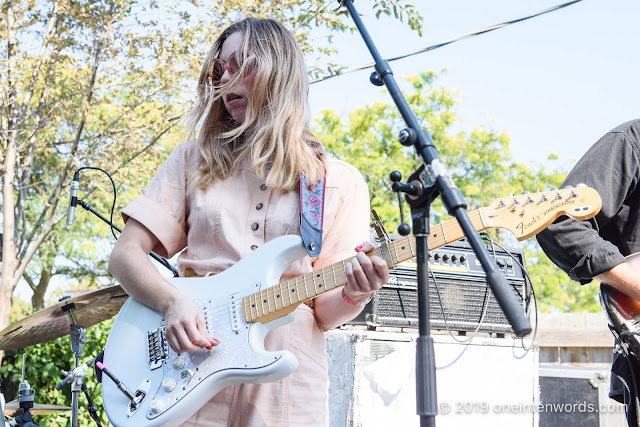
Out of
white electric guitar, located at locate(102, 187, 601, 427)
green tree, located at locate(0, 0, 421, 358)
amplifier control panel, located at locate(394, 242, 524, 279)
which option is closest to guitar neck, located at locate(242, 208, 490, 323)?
white electric guitar, located at locate(102, 187, 601, 427)

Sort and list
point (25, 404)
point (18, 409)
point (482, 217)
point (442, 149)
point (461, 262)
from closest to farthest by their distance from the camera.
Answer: point (482, 217) < point (25, 404) < point (18, 409) < point (461, 262) < point (442, 149)

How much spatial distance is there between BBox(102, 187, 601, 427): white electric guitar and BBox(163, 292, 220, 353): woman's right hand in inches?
1.7

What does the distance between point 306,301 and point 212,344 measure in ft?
1.03

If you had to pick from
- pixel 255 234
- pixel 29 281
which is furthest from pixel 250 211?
pixel 29 281

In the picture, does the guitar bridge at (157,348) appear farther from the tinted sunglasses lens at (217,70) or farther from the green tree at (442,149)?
the green tree at (442,149)

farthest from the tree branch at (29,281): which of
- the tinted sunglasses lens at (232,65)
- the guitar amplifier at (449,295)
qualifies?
the tinted sunglasses lens at (232,65)

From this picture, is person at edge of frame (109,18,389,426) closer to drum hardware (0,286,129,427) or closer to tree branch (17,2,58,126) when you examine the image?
drum hardware (0,286,129,427)

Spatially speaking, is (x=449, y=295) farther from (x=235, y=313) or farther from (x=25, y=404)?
(x=25, y=404)

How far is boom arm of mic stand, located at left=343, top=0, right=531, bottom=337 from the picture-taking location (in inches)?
54.4

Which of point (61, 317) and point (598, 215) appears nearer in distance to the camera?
point (598, 215)

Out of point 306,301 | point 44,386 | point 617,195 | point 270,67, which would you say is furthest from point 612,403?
point 44,386

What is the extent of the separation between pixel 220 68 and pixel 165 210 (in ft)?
1.73

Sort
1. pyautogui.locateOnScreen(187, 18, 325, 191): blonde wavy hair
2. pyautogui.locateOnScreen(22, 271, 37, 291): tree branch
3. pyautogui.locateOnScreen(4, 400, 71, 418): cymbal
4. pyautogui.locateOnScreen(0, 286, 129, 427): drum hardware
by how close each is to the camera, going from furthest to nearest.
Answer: pyautogui.locateOnScreen(22, 271, 37, 291): tree branch, pyautogui.locateOnScreen(4, 400, 71, 418): cymbal, pyautogui.locateOnScreen(0, 286, 129, 427): drum hardware, pyautogui.locateOnScreen(187, 18, 325, 191): blonde wavy hair

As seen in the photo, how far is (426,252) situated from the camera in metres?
1.55
